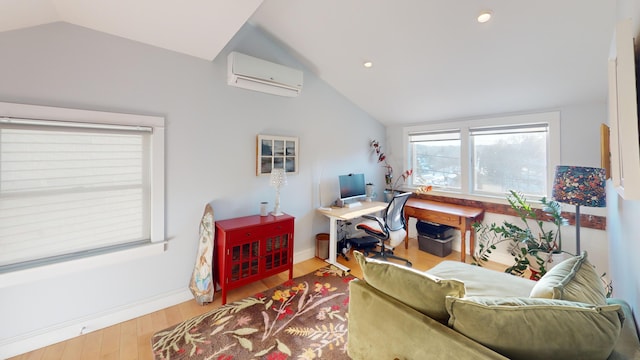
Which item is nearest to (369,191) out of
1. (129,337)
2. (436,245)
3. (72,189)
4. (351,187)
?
(351,187)

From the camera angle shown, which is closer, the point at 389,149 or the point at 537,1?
the point at 537,1

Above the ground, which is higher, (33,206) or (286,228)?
(33,206)

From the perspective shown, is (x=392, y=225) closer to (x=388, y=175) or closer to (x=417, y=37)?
(x=388, y=175)

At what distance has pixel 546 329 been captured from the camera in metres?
0.84

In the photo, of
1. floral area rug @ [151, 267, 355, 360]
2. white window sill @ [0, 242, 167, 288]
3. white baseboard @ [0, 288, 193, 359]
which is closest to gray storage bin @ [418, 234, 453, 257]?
floral area rug @ [151, 267, 355, 360]

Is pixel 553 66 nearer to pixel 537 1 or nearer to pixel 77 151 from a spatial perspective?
pixel 537 1

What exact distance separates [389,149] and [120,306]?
13.4 ft

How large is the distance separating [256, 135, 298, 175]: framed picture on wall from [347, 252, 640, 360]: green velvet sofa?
1.90 meters

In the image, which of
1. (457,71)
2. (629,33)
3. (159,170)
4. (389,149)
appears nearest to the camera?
(629,33)

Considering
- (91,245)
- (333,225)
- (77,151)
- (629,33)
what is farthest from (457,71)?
(91,245)

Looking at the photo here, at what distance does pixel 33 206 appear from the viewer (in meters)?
1.83

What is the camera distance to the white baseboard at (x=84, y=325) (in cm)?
178

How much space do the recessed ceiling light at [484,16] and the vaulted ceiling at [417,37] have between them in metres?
0.03

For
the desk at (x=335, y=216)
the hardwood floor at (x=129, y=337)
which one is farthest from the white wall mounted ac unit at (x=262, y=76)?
the hardwood floor at (x=129, y=337)
